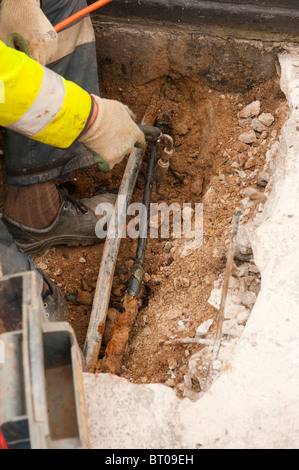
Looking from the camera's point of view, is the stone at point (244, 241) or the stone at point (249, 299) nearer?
the stone at point (249, 299)

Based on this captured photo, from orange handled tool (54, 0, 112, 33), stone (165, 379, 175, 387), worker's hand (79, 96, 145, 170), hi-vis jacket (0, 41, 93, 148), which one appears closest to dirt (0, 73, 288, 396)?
stone (165, 379, 175, 387)

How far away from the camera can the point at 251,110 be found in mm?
2588

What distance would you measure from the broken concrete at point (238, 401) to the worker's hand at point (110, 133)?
36.1 inches

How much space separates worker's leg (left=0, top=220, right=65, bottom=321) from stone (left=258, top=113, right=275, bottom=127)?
4.86 feet

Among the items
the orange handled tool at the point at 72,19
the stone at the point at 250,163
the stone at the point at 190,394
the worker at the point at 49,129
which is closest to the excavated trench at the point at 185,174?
the stone at the point at 250,163

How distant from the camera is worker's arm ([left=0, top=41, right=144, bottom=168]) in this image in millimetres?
1583

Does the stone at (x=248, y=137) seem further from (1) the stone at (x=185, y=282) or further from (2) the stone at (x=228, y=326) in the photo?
(2) the stone at (x=228, y=326)

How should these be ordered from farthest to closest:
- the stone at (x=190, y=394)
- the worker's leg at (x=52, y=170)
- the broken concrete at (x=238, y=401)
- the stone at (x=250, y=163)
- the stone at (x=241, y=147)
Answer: the stone at (x=241, y=147)
the stone at (x=250, y=163)
the worker's leg at (x=52, y=170)
the stone at (x=190, y=394)
the broken concrete at (x=238, y=401)

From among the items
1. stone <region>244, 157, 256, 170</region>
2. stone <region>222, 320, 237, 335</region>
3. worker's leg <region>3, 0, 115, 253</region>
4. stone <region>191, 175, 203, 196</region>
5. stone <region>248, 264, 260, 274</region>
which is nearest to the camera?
stone <region>222, 320, 237, 335</region>

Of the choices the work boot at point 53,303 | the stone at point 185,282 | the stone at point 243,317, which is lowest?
the work boot at point 53,303

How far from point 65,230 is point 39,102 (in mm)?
1039

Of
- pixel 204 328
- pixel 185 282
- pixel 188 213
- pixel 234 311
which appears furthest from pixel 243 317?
pixel 188 213

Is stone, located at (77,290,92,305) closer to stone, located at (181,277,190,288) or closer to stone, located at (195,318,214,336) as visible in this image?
stone, located at (181,277,190,288)

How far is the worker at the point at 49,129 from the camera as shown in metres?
1.66
